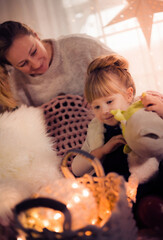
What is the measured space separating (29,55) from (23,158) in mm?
360

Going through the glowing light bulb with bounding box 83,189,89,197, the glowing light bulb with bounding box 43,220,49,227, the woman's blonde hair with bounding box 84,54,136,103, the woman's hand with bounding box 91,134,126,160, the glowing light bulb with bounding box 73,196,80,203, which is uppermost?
the woman's blonde hair with bounding box 84,54,136,103

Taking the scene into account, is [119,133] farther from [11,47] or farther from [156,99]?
[11,47]

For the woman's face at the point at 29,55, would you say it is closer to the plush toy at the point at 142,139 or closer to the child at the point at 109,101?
the child at the point at 109,101

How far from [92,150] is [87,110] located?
0.21m

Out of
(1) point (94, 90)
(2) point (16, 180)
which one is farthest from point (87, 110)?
(2) point (16, 180)

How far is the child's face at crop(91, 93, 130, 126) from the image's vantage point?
2.04 ft

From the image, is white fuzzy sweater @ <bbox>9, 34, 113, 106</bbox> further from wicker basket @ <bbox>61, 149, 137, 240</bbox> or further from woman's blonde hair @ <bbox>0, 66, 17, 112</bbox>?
wicker basket @ <bbox>61, 149, 137, 240</bbox>

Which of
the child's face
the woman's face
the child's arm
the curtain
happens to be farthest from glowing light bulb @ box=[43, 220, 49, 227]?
the woman's face

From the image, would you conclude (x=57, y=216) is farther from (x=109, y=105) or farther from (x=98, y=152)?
(x=109, y=105)

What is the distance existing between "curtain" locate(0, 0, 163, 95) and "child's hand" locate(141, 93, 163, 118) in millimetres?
69

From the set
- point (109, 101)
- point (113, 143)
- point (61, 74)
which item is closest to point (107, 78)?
point (109, 101)

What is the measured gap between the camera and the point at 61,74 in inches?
34.8

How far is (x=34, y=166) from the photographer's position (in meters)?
0.74

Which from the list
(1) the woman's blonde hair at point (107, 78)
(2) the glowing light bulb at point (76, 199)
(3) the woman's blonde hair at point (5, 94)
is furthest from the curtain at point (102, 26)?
(2) the glowing light bulb at point (76, 199)
